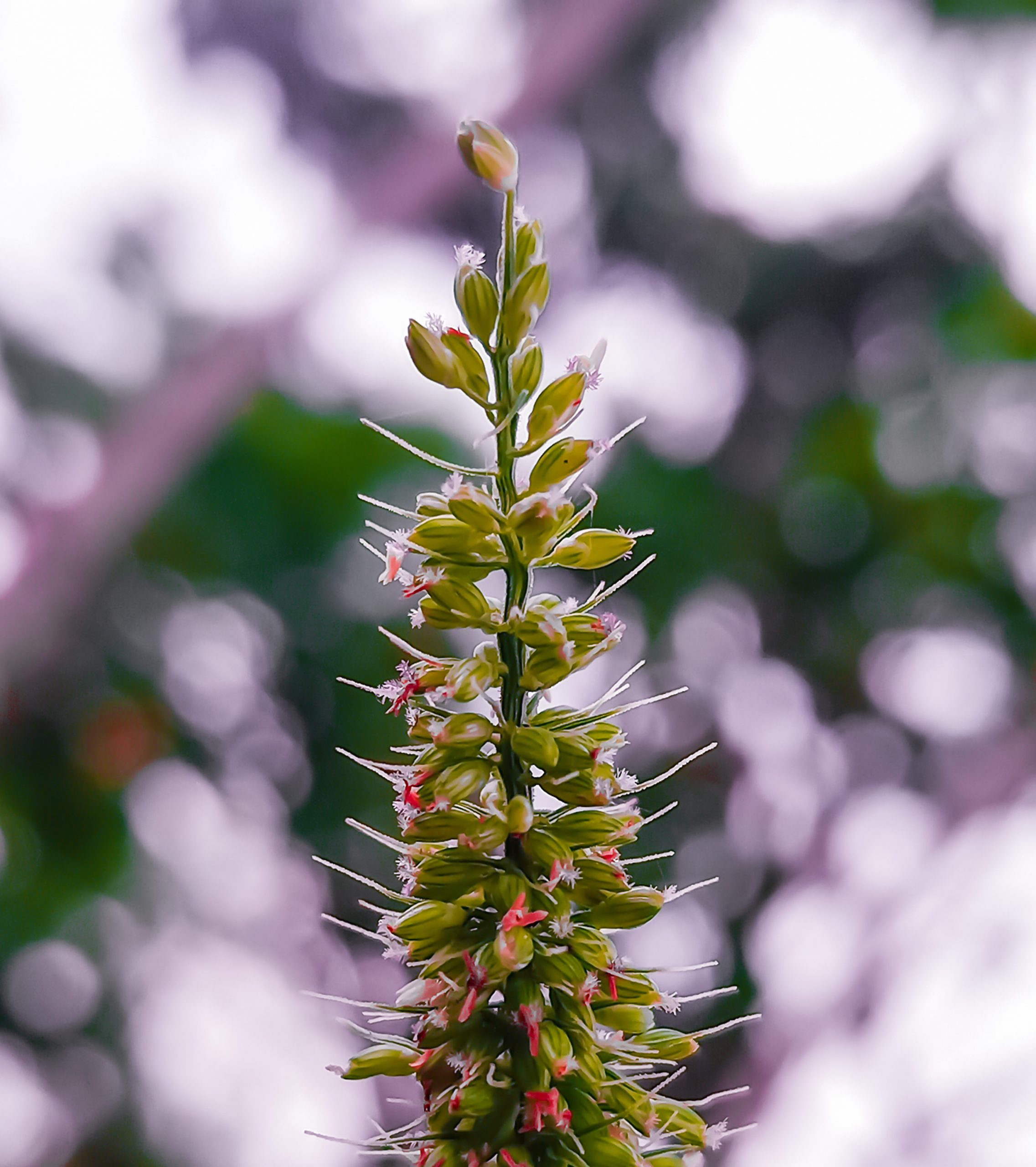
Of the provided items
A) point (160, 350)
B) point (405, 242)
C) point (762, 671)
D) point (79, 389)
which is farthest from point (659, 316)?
point (79, 389)

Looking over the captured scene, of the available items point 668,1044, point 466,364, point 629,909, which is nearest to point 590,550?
point 466,364

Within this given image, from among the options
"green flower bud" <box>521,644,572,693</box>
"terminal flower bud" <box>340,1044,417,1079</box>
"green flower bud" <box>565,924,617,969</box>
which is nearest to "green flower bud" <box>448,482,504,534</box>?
"green flower bud" <box>521,644,572,693</box>

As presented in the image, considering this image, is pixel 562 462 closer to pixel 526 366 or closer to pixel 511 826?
pixel 526 366

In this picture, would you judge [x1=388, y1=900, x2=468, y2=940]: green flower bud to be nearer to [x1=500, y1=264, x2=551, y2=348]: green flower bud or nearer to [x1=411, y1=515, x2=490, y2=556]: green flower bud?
[x1=411, y1=515, x2=490, y2=556]: green flower bud

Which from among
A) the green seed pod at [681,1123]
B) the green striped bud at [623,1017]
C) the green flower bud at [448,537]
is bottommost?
the green seed pod at [681,1123]

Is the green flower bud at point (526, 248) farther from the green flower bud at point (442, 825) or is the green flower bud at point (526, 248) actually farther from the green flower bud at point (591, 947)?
the green flower bud at point (591, 947)

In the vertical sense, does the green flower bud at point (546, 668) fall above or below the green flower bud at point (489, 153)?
below

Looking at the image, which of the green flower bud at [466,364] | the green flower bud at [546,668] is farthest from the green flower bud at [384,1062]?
the green flower bud at [466,364]
